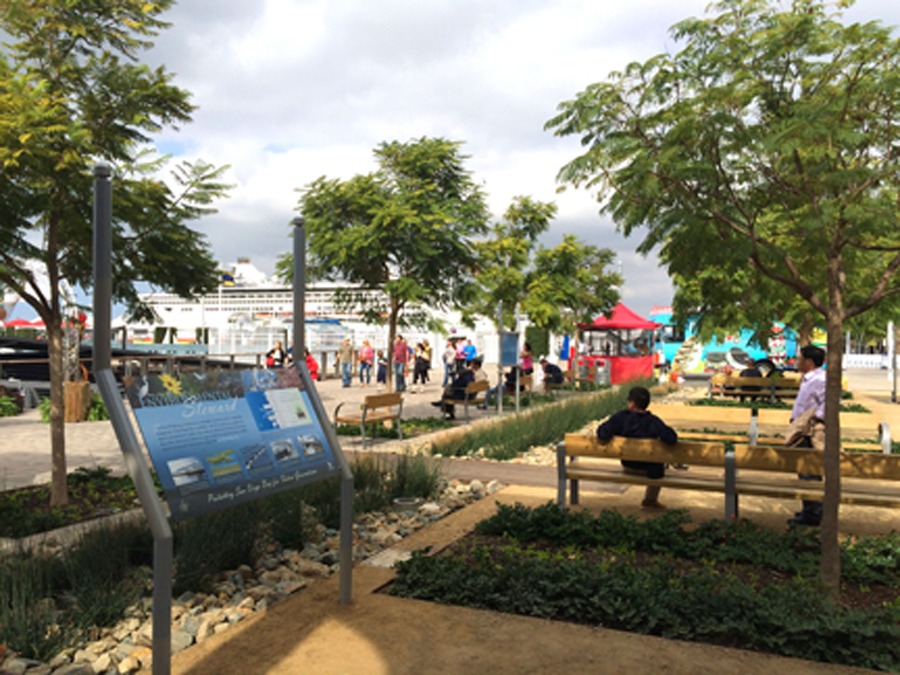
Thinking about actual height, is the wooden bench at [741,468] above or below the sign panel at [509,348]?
below

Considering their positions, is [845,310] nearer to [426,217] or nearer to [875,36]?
[875,36]

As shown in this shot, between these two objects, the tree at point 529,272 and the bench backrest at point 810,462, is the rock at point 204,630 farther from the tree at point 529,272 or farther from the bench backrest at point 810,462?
the tree at point 529,272

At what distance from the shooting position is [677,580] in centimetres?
422

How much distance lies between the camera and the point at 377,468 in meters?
7.04

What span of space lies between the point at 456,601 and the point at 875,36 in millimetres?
4147

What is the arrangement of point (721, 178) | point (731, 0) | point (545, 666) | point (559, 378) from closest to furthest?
1. point (545, 666)
2. point (721, 178)
3. point (731, 0)
4. point (559, 378)

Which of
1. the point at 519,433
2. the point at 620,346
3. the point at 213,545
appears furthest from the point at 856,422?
the point at 620,346

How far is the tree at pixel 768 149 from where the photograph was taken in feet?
14.0

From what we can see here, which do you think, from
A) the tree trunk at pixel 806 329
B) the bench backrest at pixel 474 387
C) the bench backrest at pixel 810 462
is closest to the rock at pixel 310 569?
the bench backrest at pixel 810 462

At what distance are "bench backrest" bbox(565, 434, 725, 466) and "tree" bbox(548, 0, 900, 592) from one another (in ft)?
5.51

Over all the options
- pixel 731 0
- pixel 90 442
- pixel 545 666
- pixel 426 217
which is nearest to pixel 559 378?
pixel 426 217

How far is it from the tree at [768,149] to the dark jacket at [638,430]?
6.46 feet

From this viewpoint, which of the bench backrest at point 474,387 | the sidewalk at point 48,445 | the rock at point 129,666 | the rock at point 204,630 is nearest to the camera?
the rock at point 129,666

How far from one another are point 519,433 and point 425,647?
714 cm
